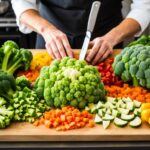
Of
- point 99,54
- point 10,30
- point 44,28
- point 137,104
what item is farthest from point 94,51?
point 10,30

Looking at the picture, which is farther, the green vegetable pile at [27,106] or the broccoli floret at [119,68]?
the broccoli floret at [119,68]

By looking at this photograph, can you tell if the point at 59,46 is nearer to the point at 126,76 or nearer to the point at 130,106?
the point at 126,76

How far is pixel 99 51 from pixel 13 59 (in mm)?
293

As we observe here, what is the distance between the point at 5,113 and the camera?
105 cm

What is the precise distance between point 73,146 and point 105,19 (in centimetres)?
85

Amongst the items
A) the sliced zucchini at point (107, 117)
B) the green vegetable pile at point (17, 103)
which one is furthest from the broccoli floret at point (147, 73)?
the green vegetable pile at point (17, 103)

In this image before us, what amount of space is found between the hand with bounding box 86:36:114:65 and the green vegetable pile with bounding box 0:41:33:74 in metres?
0.21

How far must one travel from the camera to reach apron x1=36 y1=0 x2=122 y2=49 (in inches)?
65.9

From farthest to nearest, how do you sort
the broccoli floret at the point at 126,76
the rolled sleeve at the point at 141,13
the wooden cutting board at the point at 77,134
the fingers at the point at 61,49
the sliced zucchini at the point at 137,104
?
the rolled sleeve at the point at 141,13, the fingers at the point at 61,49, the broccoli floret at the point at 126,76, the sliced zucchini at the point at 137,104, the wooden cutting board at the point at 77,134

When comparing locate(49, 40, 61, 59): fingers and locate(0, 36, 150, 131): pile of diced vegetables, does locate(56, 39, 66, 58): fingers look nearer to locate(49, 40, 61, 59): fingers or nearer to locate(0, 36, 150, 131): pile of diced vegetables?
locate(49, 40, 61, 59): fingers

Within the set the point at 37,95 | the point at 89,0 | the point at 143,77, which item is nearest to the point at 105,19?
the point at 89,0

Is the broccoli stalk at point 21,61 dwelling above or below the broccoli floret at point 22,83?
above

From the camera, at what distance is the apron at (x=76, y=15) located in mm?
1674

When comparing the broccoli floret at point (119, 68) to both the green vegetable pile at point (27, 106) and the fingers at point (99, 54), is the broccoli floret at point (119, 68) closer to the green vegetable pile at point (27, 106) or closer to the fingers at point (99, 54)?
the fingers at point (99, 54)
